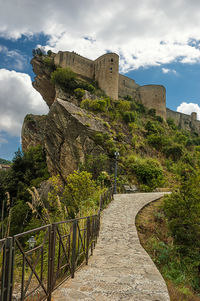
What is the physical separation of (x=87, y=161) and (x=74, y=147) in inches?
80.4

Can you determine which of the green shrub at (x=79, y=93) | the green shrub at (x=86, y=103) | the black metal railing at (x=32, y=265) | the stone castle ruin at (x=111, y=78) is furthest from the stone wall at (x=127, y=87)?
the black metal railing at (x=32, y=265)

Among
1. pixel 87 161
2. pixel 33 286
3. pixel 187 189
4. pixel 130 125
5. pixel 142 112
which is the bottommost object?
pixel 33 286

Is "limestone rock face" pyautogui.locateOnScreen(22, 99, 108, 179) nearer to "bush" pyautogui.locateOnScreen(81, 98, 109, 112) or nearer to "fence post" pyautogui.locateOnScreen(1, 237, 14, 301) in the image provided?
"bush" pyautogui.locateOnScreen(81, 98, 109, 112)

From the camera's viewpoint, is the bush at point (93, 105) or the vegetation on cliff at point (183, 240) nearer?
the vegetation on cliff at point (183, 240)

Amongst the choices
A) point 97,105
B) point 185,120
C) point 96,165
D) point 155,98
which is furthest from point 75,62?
point 185,120

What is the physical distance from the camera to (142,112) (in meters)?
38.5

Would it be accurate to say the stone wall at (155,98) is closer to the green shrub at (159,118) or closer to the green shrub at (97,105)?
the green shrub at (159,118)

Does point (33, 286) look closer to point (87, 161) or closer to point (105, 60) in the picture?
point (87, 161)

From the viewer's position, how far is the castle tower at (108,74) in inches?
1337

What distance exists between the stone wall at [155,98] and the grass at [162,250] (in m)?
34.1

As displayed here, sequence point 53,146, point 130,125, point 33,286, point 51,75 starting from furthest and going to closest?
point 51,75
point 130,125
point 53,146
point 33,286

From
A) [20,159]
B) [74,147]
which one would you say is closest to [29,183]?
[20,159]

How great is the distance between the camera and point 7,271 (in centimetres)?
186

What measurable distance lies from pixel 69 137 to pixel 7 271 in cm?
1675
